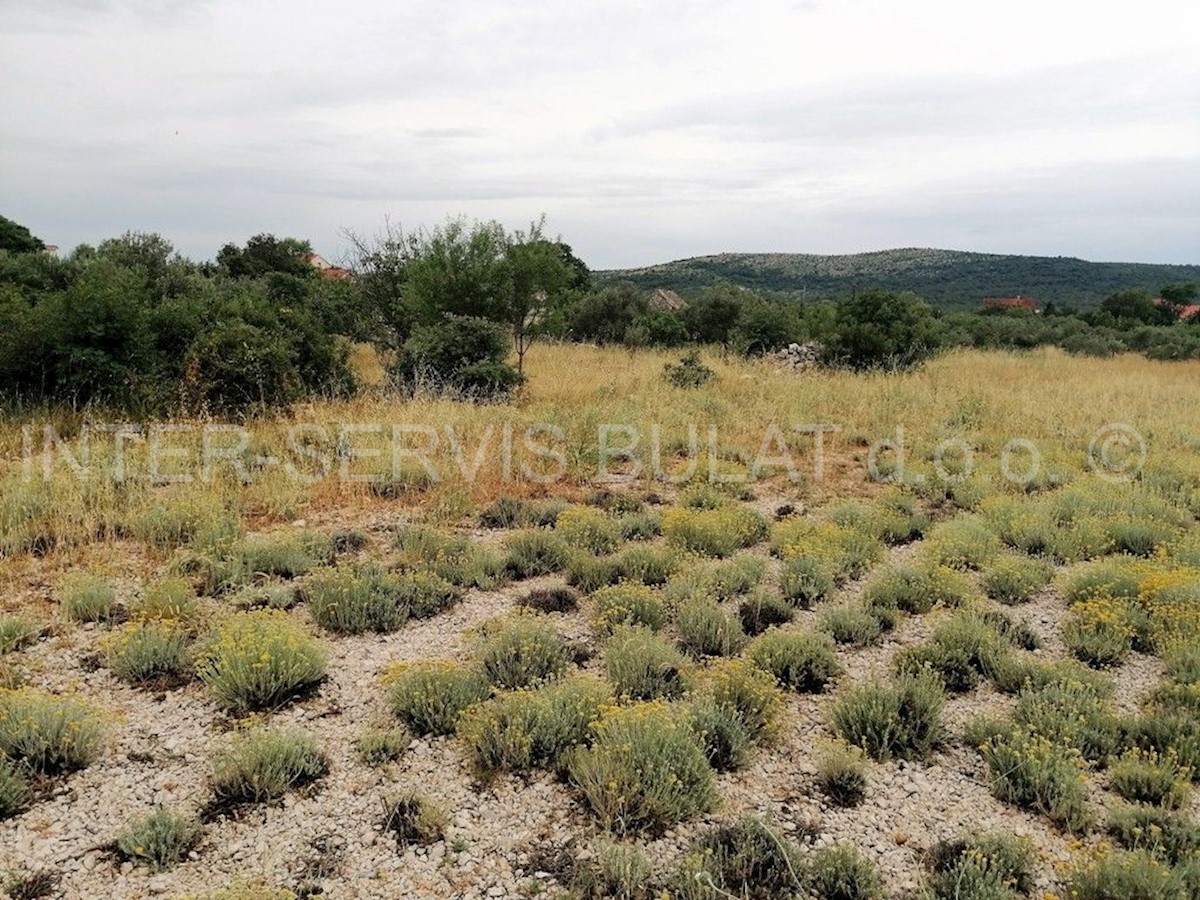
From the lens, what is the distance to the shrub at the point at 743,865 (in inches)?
118

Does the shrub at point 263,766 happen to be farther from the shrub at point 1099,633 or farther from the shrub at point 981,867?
the shrub at point 1099,633

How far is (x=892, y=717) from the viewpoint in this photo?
405 centimetres

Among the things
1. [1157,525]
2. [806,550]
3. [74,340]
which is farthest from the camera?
[74,340]

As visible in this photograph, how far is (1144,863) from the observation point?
9.71 feet

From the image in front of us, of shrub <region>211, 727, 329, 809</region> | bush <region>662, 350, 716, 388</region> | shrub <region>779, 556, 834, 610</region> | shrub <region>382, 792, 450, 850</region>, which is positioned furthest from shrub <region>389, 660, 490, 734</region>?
bush <region>662, 350, 716, 388</region>

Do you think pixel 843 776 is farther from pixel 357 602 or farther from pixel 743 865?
pixel 357 602

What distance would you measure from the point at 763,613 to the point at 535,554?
1.91 meters

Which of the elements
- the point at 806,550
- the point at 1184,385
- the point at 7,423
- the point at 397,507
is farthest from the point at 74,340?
the point at 1184,385

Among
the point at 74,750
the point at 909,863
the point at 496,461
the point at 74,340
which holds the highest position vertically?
the point at 74,340

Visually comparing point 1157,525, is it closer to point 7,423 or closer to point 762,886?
point 762,886

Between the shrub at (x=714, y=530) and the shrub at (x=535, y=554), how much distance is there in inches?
39.8

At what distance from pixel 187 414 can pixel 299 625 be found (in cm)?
572

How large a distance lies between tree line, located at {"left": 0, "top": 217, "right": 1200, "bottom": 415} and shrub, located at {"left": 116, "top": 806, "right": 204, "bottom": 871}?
7.38 meters

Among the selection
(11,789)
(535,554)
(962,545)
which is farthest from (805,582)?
(11,789)
